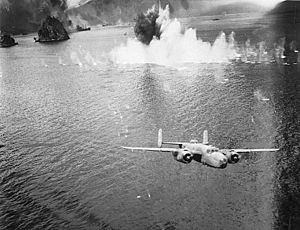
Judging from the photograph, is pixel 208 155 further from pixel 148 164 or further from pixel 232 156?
pixel 148 164

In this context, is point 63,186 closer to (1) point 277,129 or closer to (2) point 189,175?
(2) point 189,175

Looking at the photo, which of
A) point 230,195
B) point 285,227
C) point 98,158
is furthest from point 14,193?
point 285,227

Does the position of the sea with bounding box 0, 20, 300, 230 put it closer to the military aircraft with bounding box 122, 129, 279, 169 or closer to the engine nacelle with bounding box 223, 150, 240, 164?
the military aircraft with bounding box 122, 129, 279, 169

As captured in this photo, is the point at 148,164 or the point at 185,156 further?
the point at 148,164

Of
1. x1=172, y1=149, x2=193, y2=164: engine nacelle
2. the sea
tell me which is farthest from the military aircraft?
the sea

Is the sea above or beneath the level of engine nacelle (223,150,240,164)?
beneath

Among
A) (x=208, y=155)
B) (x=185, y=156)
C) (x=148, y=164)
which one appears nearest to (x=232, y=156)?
(x=208, y=155)

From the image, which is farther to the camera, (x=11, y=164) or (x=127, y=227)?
(x=11, y=164)

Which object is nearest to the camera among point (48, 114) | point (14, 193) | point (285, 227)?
point (285, 227)
